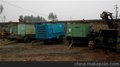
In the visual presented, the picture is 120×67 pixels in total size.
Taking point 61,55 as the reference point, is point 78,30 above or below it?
above

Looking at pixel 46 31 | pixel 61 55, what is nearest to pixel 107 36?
pixel 61 55

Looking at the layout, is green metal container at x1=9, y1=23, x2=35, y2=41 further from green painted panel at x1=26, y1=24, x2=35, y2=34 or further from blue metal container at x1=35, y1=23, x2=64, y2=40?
blue metal container at x1=35, y1=23, x2=64, y2=40

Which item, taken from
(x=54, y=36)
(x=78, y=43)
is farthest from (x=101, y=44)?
(x=54, y=36)

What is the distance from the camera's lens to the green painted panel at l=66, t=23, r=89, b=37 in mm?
13805

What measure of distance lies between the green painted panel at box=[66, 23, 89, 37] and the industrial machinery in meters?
1.34

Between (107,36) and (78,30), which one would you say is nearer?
(107,36)

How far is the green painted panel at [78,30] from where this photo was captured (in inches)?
543

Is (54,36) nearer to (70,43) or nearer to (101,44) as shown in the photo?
(70,43)

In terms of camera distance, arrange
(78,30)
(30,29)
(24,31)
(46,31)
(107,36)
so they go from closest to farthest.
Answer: (107,36) < (78,30) < (46,31) < (24,31) < (30,29)

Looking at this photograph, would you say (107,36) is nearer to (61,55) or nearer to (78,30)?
(78,30)

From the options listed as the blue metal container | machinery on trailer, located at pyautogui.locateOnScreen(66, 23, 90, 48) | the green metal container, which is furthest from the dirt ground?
the green metal container

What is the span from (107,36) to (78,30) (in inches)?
97.5

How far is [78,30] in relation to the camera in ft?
46.0

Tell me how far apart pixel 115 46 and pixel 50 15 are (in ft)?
229
